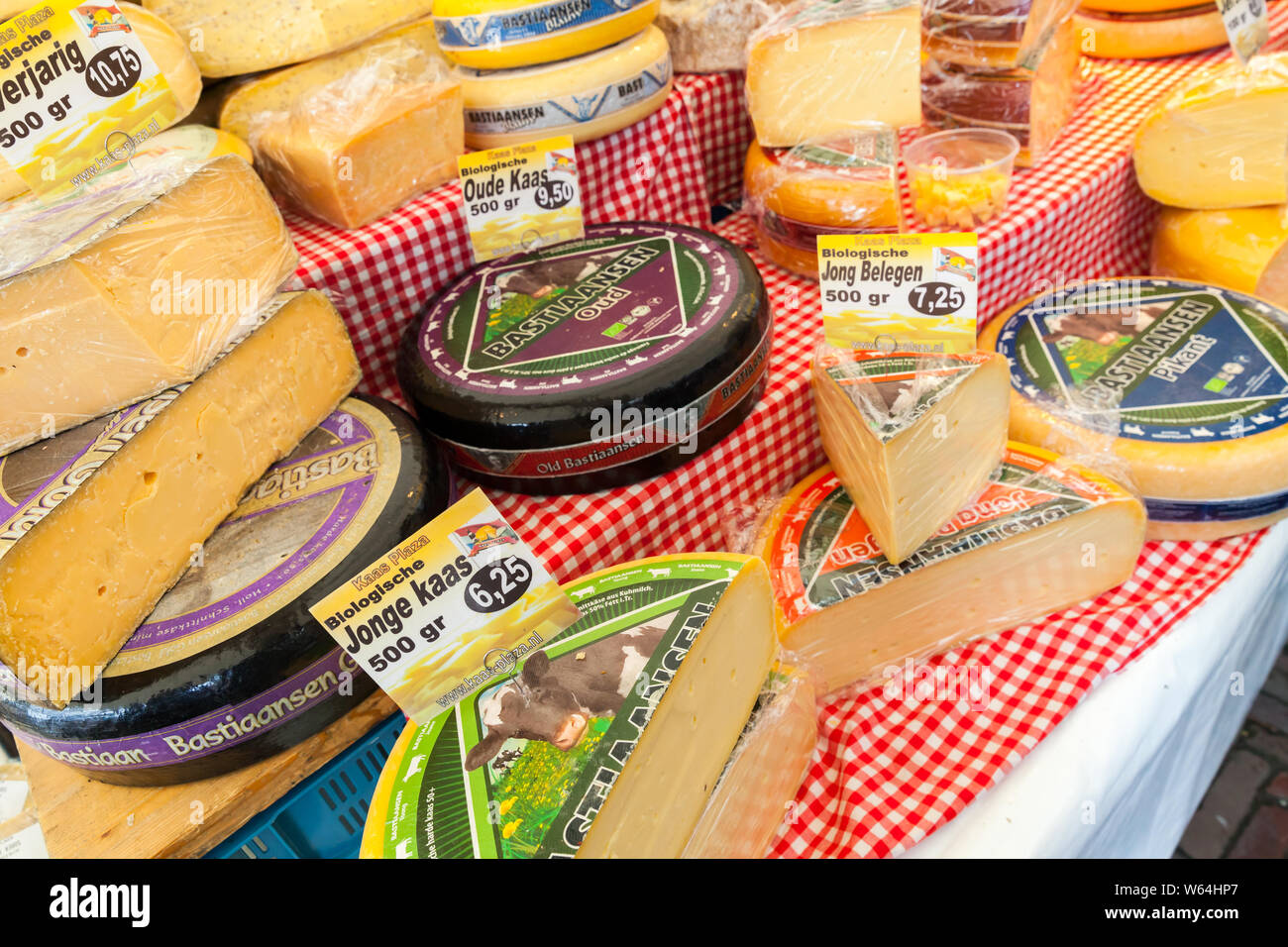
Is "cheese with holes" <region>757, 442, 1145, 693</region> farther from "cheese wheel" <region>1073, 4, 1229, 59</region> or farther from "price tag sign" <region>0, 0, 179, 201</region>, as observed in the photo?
"cheese wheel" <region>1073, 4, 1229, 59</region>

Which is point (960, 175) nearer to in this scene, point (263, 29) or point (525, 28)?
point (525, 28)

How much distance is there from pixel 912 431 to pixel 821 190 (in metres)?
0.65

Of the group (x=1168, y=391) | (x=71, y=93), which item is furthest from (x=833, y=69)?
(x=71, y=93)

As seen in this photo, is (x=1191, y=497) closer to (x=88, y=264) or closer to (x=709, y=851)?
(x=709, y=851)

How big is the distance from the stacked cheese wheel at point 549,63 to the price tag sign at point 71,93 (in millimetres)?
511

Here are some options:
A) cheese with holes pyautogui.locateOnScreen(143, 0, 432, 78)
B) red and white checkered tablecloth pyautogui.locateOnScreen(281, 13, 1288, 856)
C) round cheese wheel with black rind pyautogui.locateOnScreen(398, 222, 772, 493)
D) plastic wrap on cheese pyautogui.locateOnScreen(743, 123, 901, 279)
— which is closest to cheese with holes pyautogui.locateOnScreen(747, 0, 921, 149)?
plastic wrap on cheese pyautogui.locateOnScreen(743, 123, 901, 279)

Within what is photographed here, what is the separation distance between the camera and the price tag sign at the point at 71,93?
3.63ft

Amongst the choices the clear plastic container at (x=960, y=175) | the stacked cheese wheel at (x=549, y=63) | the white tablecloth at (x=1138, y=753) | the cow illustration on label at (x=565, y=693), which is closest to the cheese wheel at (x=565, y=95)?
the stacked cheese wheel at (x=549, y=63)

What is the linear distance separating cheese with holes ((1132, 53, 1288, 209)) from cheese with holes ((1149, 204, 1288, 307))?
1.1 inches

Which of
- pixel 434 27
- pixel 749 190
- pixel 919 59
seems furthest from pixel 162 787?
pixel 919 59

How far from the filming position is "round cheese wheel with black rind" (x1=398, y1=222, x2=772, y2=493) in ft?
4.02

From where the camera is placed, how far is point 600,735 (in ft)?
3.03

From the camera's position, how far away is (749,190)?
181 cm

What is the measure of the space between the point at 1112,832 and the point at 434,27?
1.72 metres
